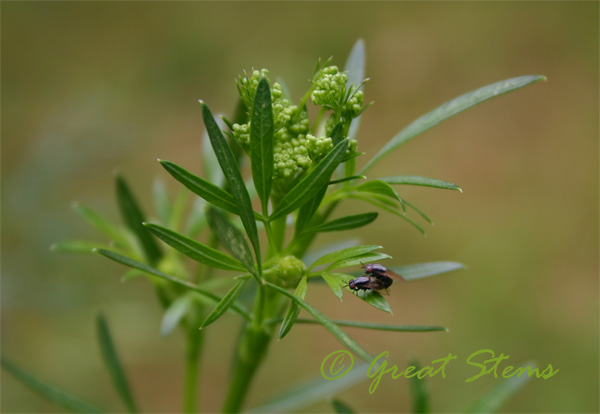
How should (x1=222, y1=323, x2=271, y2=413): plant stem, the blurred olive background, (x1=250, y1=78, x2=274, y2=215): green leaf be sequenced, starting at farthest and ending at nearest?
1. the blurred olive background
2. (x1=222, y1=323, x2=271, y2=413): plant stem
3. (x1=250, y1=78, x2=274, y2=215): green leaf

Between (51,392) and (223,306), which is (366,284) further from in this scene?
(51,392)

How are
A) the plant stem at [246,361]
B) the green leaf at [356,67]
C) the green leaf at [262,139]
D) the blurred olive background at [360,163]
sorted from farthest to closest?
1. the blurred olive background at [360,163]
2. the green leaf at [356,67]
3. the plant stem at [246,361]
4. the green leaf at [262,139]

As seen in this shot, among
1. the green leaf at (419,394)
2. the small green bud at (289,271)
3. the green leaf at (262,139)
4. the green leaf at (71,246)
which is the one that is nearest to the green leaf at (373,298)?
the small green bud at (289,271)

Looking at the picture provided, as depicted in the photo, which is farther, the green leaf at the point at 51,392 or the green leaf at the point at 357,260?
the green leaf at the point at 51,392

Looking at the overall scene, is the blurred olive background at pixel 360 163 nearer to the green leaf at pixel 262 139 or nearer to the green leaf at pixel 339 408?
the green leaf at pixel 339 408

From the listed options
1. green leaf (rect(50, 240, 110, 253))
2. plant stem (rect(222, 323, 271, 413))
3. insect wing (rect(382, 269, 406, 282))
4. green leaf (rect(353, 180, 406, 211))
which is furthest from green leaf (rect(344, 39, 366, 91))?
green leaf (rect(50, 240, 110, 253))

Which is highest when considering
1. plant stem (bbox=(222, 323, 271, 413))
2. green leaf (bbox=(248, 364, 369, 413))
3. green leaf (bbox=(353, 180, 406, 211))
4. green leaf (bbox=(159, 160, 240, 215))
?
green leaf (bbox=(353, 180, 406, 211))

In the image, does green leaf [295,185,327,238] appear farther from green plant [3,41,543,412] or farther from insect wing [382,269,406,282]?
insect wing [382,269,406,282]

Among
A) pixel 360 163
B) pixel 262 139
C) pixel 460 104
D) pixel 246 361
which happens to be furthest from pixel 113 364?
pixel 360 163
